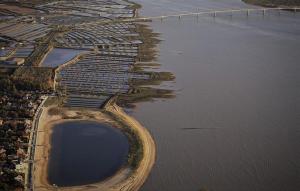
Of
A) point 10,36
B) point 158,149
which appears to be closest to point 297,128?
point 158,149

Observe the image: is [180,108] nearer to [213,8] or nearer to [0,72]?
[0,72]

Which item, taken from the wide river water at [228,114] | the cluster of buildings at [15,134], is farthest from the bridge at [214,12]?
the cluster of buildings at [15,134]

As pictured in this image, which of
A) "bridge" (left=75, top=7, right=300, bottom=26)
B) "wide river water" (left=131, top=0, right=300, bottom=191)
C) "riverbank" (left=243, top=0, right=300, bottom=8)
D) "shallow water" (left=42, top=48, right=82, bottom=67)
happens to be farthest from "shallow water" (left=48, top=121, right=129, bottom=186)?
"riverbank" (left=243, top=0, right=300, bottom=8)

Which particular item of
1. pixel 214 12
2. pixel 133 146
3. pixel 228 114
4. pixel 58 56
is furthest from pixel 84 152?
pixel 214 12

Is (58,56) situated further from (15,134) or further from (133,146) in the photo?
(133,146)

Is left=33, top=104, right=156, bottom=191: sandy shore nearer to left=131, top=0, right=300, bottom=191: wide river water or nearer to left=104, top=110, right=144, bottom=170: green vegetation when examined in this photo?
left=104, top=110, right=144, bottom=170: green vegetation

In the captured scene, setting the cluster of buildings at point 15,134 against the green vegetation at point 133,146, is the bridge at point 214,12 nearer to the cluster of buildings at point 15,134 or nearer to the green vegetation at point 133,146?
the cluster of buildings at point 15,134
